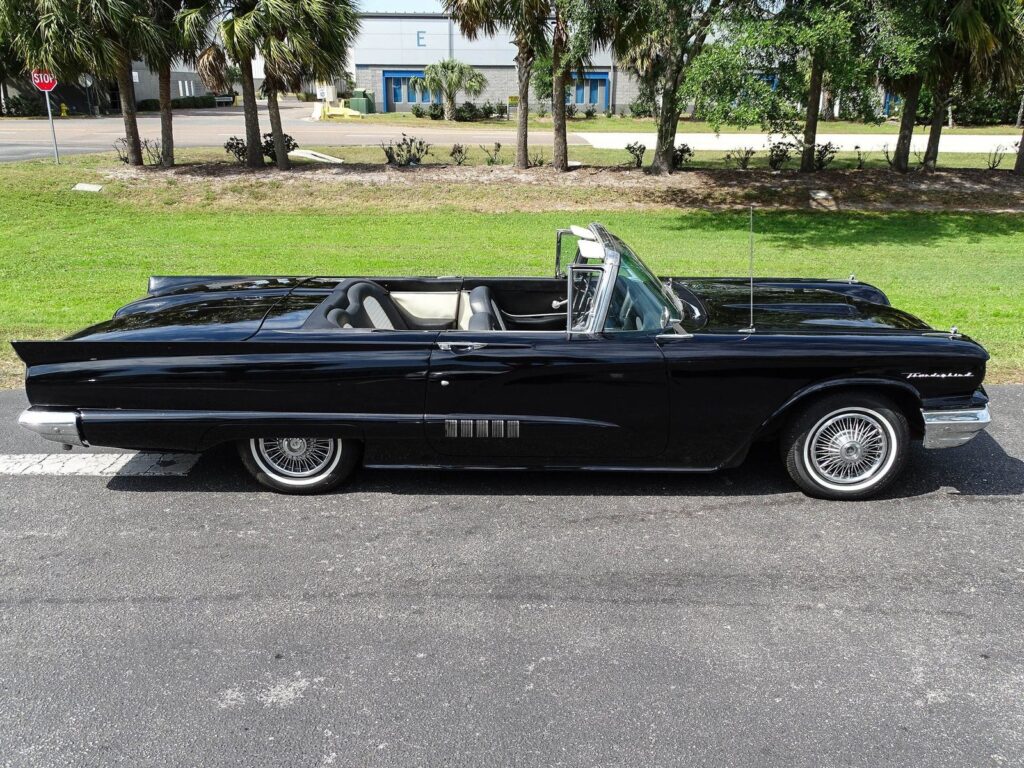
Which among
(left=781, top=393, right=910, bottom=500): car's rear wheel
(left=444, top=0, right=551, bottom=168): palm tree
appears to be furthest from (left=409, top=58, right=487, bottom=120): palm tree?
(left=781, top=393, right=910, bottom=500): car's rear wheel

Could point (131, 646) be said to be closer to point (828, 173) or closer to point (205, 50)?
point (205, 50)

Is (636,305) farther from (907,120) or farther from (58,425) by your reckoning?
(907,120)

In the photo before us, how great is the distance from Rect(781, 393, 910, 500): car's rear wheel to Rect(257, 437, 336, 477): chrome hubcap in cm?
243

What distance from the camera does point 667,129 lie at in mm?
18500

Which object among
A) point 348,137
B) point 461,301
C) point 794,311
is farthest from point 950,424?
point 348,137

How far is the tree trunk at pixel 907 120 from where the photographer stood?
17844mm

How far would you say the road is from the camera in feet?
84.7

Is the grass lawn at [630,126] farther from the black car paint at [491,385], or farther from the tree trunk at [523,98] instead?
the black car paint at [491,385]

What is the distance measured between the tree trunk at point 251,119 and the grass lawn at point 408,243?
937 millimetres

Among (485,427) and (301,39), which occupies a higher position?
(301,39)

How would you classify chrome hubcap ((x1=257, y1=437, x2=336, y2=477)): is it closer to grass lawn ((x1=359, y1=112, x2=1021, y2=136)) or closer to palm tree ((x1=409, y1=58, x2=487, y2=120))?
grass lawn ((x1=359, y1=112, x2=1021, y2=136))

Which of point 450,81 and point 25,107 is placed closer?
point 25,107

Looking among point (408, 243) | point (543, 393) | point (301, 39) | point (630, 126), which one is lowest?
point (408, 243)

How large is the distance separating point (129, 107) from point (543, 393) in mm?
16934
